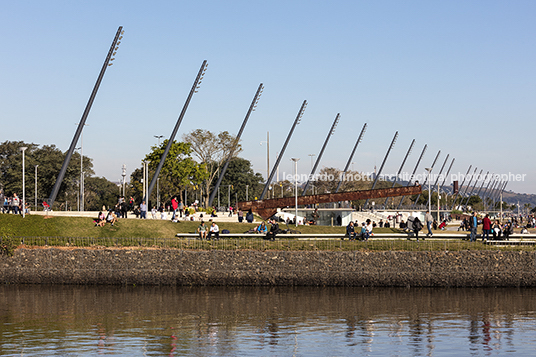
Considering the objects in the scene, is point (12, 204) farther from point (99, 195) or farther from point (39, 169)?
point (99, 195)

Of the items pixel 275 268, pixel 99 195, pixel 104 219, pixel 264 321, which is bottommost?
pixel 264 321

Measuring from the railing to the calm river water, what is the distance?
7.95 feet

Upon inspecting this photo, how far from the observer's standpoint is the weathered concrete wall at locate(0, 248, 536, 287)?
2873cm

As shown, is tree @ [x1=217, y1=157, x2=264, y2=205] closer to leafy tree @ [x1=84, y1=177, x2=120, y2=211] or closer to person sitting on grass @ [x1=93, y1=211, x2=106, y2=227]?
leafy tree @ [x1=84, y1=177, x2=120, y2=211]

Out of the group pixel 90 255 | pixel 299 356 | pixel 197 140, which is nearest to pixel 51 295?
pixel 90 255

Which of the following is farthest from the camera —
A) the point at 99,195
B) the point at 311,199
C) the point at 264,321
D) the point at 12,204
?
the point at 99,195

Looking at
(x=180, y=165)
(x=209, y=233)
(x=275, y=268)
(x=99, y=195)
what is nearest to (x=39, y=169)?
(x=180, y=165)

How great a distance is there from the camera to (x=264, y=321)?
1967 cm

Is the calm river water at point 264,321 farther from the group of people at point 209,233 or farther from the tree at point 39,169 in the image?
the tree at point 39,169

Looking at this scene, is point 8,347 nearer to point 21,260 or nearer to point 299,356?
point 299,356

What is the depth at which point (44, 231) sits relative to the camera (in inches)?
1265

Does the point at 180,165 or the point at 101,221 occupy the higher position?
the point at 180,165

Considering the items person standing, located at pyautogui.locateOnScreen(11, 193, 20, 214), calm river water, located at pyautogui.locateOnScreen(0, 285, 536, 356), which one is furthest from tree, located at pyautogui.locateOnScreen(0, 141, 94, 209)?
calm river water, located at pyautogui.locateOnScreen(0, 285, 536, 356)

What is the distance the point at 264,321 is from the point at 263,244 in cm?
1053
